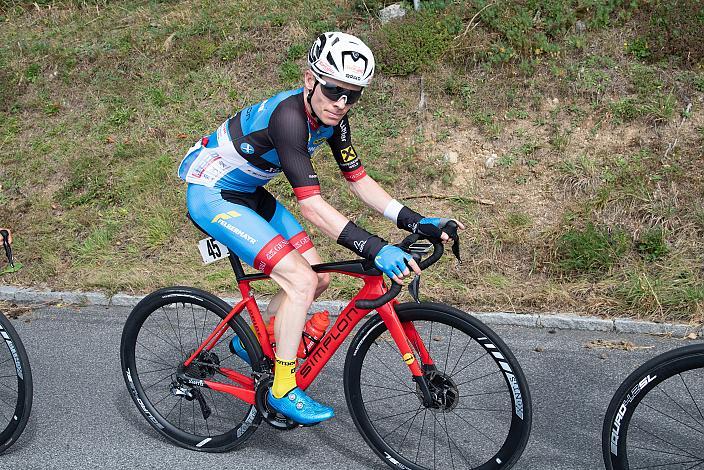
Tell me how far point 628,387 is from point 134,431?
303 cm

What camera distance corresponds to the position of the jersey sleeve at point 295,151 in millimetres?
3898

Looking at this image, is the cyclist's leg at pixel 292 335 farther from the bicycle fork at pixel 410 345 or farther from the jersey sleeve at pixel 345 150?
the jersey sleeve at pixel 345 150

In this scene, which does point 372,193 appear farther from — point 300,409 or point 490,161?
point 490,161

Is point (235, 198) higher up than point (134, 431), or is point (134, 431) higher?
point (235, 198)

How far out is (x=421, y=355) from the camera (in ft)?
13.0

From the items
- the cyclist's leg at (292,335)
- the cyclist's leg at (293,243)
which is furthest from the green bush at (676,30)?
the cyclist's leg at (292,335)

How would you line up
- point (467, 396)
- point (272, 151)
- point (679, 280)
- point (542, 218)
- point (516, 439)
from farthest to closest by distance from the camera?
point (542, 218)
point (679, 280)
point (467, 396)
point (272, 151)
point (516, 439)

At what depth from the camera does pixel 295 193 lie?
3.98 m

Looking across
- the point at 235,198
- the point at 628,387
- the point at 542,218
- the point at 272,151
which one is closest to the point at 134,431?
the point at 235,198

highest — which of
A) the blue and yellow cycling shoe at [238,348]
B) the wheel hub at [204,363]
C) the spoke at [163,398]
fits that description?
the blue and yellow cycling shoe at [238,348]

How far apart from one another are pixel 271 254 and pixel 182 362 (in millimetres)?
1063

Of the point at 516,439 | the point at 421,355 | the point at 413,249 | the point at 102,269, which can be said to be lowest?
the point at 102,269

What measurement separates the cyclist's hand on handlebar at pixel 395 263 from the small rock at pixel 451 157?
472cm

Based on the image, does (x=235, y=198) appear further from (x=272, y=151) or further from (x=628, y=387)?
(x=628, y=387)
